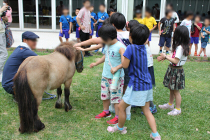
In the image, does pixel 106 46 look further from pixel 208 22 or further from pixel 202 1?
pixel 202 1

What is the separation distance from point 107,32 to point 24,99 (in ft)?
5.16

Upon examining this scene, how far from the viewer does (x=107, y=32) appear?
2988 millimetres

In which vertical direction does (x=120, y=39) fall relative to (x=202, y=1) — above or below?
below

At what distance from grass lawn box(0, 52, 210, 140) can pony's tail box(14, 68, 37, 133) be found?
0.32 m

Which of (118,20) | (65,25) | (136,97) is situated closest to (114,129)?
(136,97)

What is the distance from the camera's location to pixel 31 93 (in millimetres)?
2879

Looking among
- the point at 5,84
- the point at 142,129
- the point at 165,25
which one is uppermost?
the point at 165,25

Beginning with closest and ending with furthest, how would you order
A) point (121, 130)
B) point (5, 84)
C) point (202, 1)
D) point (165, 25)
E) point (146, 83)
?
1. point (146, 83)
2. point (121, 130)
3. point (5, 84)
4. point (165, 25)
5. point (202, 1)

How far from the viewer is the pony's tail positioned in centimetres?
281

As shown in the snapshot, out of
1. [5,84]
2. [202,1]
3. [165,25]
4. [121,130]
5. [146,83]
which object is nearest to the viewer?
[146,83]

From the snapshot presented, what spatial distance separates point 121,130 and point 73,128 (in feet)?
2.69

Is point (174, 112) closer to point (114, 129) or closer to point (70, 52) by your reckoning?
point (114, 129)

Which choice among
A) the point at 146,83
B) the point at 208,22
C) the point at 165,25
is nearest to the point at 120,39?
the point at 146,83

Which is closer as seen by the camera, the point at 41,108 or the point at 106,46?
the point at 106,46
